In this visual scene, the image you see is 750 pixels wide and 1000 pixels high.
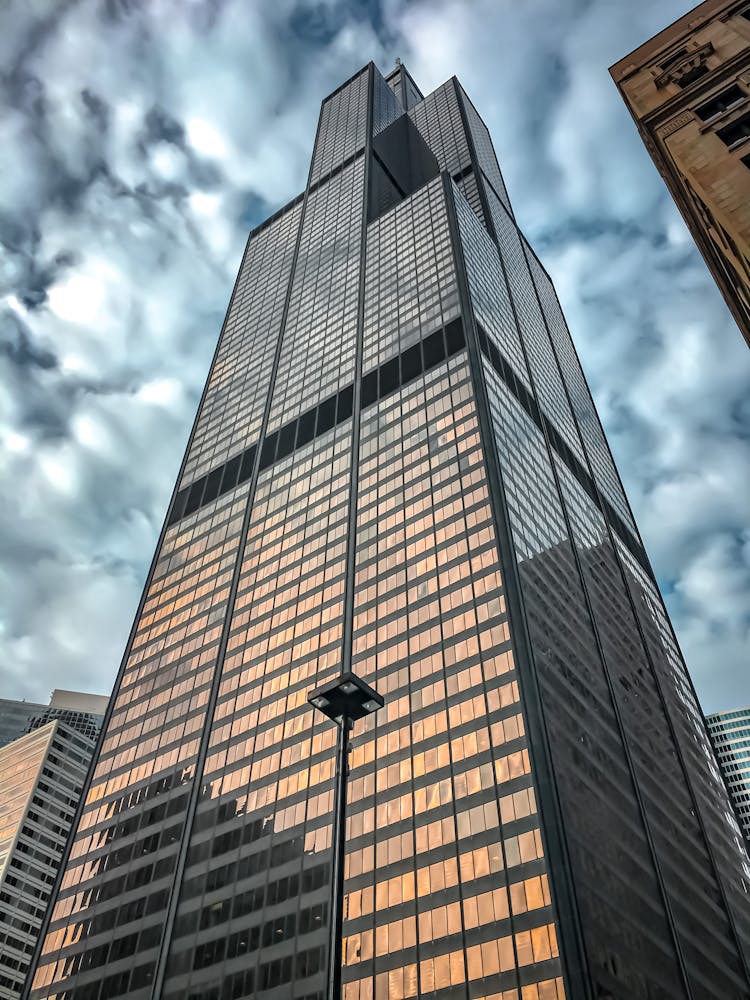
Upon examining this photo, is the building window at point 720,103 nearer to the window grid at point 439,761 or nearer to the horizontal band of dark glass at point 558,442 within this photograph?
the window grid at point 439,761

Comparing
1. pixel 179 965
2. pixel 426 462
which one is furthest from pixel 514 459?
pixel 179 965

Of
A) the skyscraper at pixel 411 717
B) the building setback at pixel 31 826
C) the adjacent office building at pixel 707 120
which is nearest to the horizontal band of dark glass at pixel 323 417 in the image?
the skyscraper at pixel 411 717

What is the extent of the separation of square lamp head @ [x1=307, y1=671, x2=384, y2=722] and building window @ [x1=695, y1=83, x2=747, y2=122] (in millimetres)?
37234

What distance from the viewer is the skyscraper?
67.1m

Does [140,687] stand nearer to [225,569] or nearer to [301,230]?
[225,569]

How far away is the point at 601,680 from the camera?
95.2 meters

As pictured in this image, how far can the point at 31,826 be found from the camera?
14400 centimetres

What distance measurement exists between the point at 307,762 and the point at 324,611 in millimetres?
18661

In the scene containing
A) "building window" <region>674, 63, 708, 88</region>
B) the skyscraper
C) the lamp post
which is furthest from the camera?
the skyscraper

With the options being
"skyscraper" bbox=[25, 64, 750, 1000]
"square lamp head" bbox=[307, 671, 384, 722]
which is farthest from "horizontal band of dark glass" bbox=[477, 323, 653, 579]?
"square lamp head" bbox=[307, 671, 384, 722]

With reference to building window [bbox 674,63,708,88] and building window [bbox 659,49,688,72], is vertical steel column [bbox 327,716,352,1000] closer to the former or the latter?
building window [bbox 674,63,708,88]

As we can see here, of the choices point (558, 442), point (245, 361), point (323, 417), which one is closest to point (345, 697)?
point (323, 417)

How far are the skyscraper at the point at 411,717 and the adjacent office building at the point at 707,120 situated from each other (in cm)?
4074

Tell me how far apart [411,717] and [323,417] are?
199 ft
